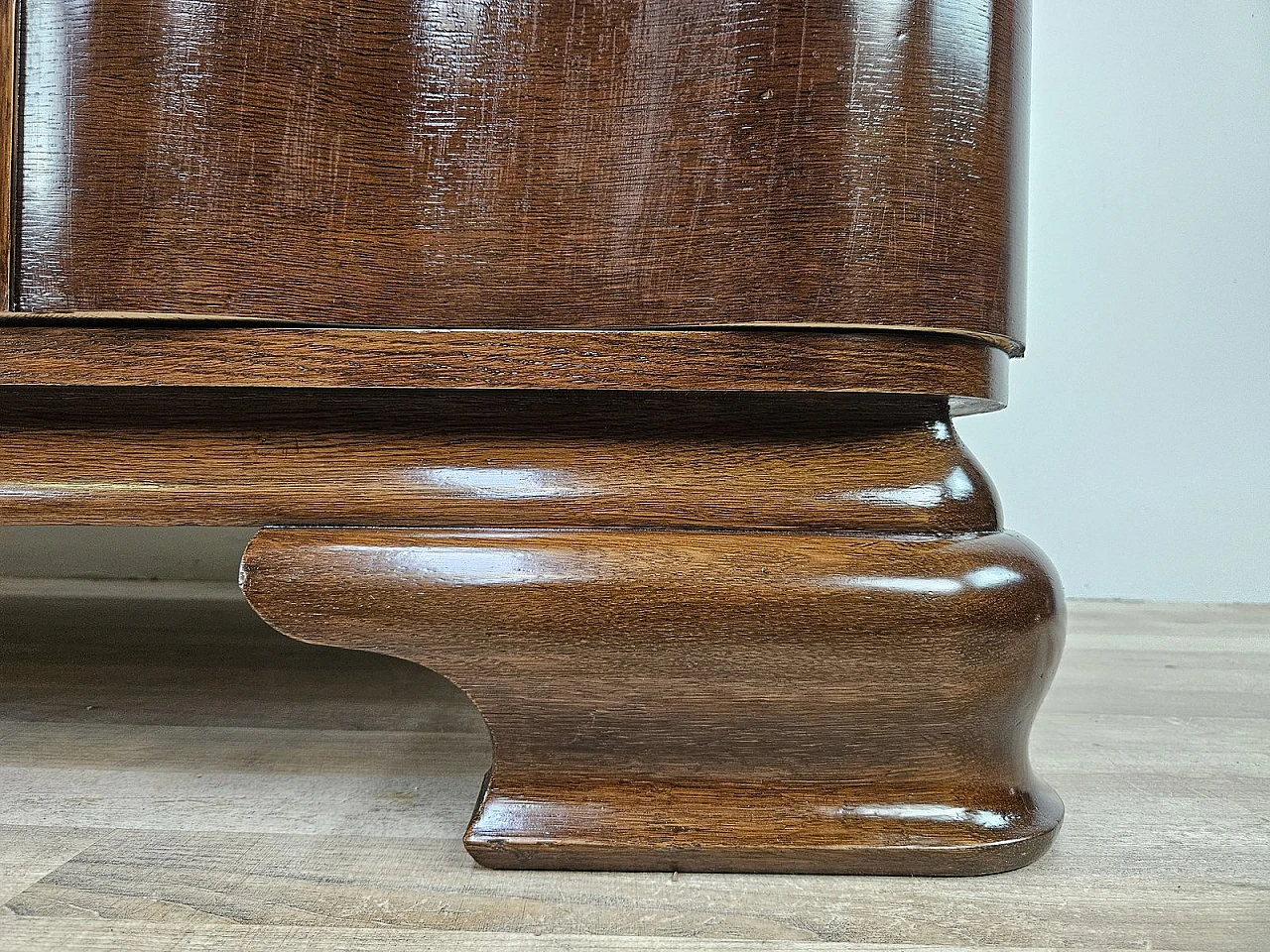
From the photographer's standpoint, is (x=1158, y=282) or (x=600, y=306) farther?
(x=1158, y=282)

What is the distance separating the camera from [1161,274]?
1.34 meters

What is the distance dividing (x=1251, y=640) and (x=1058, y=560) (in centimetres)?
28

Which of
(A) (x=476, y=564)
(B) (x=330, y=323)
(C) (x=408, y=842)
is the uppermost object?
(B) (x=330, y=323)

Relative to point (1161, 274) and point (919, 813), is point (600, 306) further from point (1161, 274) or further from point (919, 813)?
point (1161, 274)

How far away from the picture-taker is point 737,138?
45cm

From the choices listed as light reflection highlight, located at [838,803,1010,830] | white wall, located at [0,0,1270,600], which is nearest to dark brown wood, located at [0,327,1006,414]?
light reflection highlight, located at [838,803,1010,830]

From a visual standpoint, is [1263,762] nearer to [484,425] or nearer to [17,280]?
[484,425]

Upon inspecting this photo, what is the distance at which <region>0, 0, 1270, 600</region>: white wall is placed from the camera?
134cm

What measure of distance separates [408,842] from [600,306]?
252 millimetres

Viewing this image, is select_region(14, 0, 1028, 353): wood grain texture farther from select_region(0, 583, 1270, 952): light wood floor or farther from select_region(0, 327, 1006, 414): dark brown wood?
select_region(0, 583, 1270, 952): light wood floor

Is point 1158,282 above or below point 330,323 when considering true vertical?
above

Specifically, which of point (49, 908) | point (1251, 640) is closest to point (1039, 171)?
point (1251, 640)

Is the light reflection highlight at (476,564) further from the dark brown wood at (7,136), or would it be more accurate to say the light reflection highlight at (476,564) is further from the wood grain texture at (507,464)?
the dark brown wood at (7,136)

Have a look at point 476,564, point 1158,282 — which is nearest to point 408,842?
point 476,564
